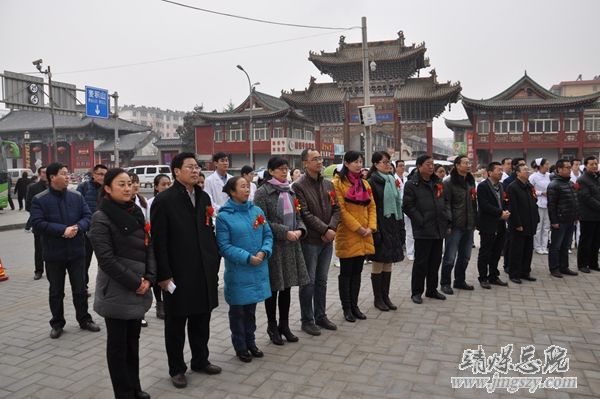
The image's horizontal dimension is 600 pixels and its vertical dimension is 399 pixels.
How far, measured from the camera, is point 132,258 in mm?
3141

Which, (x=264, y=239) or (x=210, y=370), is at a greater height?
(x=264, y=239)

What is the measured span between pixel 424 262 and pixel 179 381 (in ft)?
10.9

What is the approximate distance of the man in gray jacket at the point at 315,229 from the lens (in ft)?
14.5

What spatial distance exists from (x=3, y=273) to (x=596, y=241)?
372 inches

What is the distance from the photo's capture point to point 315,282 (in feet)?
15.3

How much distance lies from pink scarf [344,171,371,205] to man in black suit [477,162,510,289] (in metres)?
2.25

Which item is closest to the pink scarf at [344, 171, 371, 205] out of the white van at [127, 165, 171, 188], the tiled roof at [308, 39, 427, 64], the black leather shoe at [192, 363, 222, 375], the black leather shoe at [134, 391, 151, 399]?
→ the black leather shoe at [192, 363, 222, 375]

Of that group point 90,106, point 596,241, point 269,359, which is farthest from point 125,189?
point 90,106

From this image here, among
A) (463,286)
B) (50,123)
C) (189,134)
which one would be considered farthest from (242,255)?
(50,123)

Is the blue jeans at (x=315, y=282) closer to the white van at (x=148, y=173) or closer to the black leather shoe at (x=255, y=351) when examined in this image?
the black leather shoe at (x=255, y=351)

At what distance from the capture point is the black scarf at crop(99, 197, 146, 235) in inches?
121

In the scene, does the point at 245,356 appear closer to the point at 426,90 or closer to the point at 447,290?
the point at 447,290

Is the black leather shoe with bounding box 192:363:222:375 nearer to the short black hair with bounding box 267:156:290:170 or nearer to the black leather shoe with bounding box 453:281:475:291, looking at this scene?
the short black hair with bounding box 267:156:290:170

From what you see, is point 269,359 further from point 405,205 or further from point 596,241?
point 596,241
